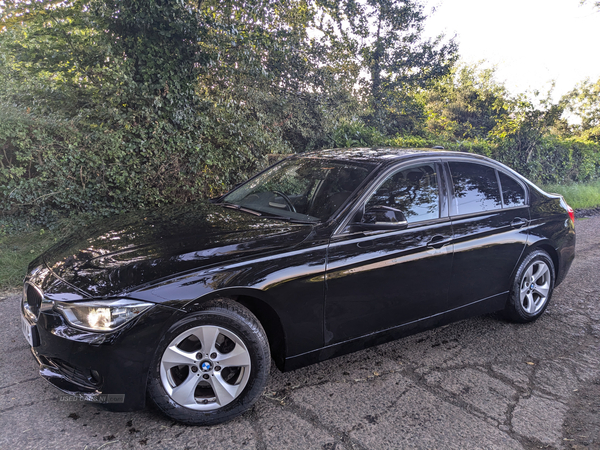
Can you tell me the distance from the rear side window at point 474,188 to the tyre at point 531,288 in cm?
70

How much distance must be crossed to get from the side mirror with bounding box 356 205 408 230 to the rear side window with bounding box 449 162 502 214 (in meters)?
0.88

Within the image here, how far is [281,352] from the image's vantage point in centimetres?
288

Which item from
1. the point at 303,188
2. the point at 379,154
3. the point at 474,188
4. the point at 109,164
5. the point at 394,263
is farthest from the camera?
the point at 109,164

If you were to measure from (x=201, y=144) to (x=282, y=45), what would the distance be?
10.1 feet

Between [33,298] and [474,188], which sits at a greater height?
[474,188]

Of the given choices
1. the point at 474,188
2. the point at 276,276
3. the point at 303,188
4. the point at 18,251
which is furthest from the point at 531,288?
the point at 18,251

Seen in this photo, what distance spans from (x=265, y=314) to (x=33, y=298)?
4.59 feet

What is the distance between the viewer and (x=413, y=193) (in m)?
3.60

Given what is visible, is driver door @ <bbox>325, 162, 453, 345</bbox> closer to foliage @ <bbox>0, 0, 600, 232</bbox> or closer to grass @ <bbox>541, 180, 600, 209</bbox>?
foliage @ <bbox>0, 0, 600, 232</bbox>

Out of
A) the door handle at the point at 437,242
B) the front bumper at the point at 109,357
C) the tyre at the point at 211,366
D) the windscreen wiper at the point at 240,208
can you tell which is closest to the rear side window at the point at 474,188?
the door handle at the point at 437,242

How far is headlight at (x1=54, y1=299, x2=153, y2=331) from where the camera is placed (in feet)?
7.71

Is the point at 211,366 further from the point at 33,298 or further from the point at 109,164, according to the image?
the point at 109,164

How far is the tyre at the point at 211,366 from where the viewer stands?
98.3 inches


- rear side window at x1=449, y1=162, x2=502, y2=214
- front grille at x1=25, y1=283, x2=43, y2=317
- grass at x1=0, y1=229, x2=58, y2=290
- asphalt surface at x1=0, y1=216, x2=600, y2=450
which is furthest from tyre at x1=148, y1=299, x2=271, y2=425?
grass at x1=0, y1=229, x2=58, y2=290
